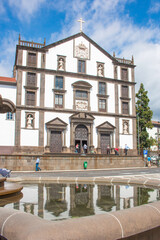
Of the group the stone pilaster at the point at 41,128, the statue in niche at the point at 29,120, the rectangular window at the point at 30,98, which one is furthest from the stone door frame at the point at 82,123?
the rectangular window at the point at 30,98

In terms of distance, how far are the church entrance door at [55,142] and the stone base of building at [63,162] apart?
581cm

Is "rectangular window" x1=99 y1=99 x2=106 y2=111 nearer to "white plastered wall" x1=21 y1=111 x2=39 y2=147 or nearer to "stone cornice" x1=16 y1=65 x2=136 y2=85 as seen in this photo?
"stone cornice" x1=16 y1=65 x2=136 y2=85

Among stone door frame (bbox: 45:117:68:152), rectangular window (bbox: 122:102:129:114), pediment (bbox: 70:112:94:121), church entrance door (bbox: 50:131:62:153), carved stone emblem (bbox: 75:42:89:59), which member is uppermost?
carved stone emblem (bbox: 75:42:89:59)

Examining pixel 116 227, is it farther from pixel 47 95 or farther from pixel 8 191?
pixel 47 95

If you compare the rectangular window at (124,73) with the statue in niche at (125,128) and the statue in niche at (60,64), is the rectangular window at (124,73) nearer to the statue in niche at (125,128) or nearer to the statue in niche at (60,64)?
the statue in niche at (125,128)

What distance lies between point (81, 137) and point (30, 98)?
8.74 m

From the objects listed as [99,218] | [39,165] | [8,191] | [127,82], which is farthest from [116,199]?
[127,82]

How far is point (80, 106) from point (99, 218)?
30.4 m

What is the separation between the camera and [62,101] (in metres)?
32.6

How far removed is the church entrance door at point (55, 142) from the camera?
101ft

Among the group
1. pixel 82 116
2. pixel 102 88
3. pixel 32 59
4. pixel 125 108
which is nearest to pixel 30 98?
pixel 32 59

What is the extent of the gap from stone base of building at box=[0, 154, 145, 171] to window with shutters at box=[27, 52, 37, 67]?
14.3 meters

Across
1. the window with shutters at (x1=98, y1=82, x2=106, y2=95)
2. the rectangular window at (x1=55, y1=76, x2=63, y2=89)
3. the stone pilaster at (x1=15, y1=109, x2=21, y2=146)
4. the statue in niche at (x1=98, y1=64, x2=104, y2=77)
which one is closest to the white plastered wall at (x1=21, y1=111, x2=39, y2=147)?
the stone pilaster at (x1=15, y1=109, x2=21, y2=146)

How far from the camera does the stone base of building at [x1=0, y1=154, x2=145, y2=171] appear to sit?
2230cm
